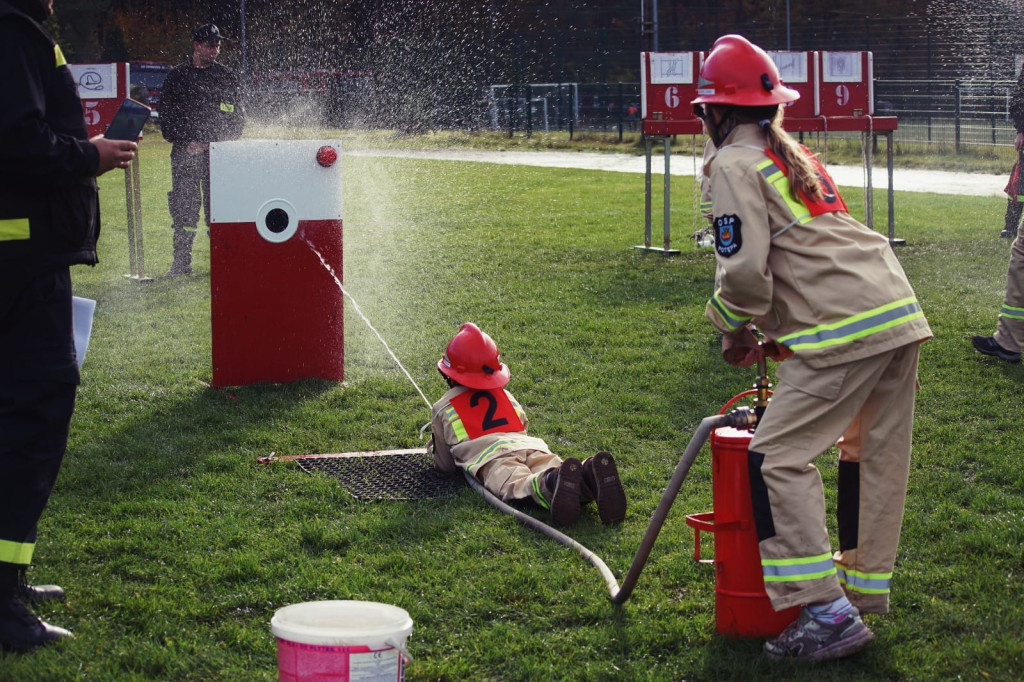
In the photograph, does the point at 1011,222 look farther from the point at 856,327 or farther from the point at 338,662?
the point at 338,662

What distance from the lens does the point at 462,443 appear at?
5.20 meters

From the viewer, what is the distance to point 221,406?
652 cm

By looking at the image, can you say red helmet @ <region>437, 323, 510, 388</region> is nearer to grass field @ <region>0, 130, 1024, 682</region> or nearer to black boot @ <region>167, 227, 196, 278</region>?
grass field @ <region>0, 130, 1024, 682</region>

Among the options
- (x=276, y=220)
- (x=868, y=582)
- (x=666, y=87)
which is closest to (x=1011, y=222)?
(x=666, y=87)

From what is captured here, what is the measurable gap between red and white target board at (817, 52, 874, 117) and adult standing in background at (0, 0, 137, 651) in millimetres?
9711

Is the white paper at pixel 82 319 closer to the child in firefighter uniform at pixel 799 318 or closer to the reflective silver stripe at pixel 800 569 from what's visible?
the child in firefighter uniform at pixel 799 318

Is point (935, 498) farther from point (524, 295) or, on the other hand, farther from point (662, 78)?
point (662, 78)

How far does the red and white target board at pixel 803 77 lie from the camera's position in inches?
468

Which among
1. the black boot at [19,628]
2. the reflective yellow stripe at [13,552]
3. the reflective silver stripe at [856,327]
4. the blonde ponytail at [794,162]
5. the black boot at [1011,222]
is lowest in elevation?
the black boot at [19,628]

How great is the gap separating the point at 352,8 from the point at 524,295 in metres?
31.7

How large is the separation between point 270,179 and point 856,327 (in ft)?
13.8

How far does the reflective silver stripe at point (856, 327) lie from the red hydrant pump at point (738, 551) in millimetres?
353

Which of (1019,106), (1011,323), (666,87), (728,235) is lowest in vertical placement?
(1011,323)

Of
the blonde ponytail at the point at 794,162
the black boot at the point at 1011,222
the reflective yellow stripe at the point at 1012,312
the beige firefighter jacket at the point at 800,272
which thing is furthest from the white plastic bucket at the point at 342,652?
the black boot at the point at 1011,222
